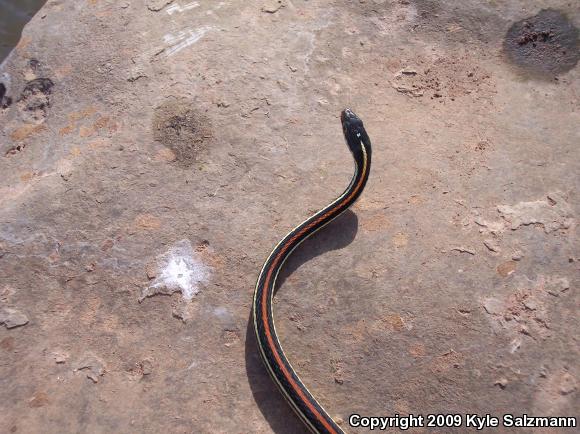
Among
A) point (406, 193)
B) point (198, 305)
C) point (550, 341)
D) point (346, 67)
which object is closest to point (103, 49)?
point (346, 67)

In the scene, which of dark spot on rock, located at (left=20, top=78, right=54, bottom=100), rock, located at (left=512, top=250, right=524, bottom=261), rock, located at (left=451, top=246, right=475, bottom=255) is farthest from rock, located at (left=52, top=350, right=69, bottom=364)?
rock, located at (left=512, top=250, right=524, bottom=261)

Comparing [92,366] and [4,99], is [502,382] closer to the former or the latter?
[92,366]

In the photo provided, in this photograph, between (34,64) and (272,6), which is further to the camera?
(272,6)

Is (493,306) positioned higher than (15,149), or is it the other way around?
(15,149)

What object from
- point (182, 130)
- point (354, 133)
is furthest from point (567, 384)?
point (182, 130)

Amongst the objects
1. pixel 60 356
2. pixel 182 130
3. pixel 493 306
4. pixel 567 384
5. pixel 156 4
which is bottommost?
pixel 567 384

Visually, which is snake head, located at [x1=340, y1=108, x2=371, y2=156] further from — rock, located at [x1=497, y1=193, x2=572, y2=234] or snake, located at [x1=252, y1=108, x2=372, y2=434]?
rock, located at [x1=497, y1=193, x2=572, y2=234]
